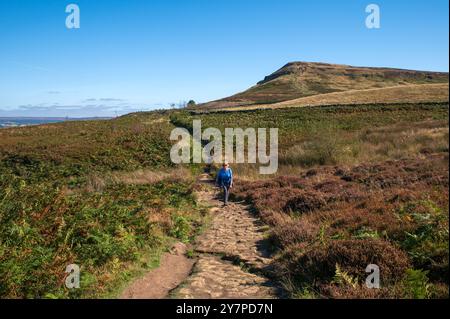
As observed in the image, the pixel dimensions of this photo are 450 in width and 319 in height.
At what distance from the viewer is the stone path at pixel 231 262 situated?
7.15m

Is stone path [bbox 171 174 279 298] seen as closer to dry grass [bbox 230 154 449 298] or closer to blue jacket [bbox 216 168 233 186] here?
dry grass [bbox 230 154 449 298]

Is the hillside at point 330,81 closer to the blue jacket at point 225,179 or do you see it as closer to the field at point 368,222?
the blue jacket at point 225,179

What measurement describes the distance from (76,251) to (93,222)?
152 cm

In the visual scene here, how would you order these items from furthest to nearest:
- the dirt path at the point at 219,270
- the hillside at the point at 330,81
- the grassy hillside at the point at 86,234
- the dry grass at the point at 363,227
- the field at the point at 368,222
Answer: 1. the hillside at the point at 330,81
2. the dirt path at the point at 219,270
3. the grassy hillside at the point at 86,234
4. the dry grass at the point at 363,227
5. the field at the point at 368,222

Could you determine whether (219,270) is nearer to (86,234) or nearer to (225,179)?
(86,234)

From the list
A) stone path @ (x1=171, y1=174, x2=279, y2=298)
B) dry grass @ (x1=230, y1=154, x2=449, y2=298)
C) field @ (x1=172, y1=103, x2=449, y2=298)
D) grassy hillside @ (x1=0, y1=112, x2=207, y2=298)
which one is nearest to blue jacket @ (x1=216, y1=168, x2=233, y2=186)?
field @ (x1=172, y1=103, x2=449, y2=298)

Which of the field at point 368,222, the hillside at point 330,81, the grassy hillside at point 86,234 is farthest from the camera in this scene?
the hillside at point 330,81

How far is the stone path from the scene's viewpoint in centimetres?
715

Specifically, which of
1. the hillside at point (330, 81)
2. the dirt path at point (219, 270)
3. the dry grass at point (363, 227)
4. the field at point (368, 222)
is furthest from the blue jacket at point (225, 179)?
the hillside at point (330, 81)

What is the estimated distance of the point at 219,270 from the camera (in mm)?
8492

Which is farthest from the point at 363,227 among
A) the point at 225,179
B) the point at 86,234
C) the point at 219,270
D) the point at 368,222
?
the point at 225,179

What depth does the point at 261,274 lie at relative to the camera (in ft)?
26.7
